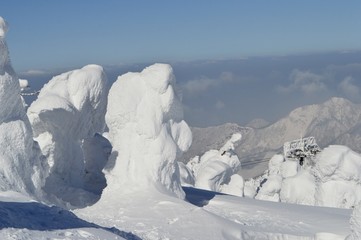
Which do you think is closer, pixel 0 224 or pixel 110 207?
pixel 0 224

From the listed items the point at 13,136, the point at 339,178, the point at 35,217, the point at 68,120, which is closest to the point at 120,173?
the point at 68,120

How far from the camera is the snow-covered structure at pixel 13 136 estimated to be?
2256 centimetres

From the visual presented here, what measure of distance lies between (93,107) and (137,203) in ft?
22.6

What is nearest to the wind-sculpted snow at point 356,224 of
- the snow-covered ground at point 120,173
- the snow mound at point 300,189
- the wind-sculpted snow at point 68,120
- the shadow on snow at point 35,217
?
the snow-covered ground at point 120,173

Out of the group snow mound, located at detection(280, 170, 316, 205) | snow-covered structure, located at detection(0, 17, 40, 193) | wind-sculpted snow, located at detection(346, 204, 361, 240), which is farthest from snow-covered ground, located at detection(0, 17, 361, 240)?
wind-sculpted snow, located at detection(346, 204, 361, 240)

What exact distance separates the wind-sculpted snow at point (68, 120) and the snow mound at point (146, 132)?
1.97m

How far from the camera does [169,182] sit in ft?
86.6

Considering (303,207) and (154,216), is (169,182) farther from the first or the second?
(303,207)

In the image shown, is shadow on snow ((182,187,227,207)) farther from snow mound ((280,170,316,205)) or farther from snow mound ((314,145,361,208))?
snow mound ((280,170,316,205))

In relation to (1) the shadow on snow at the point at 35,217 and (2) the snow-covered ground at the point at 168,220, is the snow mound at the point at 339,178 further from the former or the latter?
(1) the shadow on snow at the point at 35,217

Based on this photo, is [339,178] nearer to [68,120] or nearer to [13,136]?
[68,120]

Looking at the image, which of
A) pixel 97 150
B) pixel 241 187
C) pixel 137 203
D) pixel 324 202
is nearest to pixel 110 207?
pixel 137 203

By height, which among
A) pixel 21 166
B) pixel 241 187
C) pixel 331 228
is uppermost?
pixel 21 166

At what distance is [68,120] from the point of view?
92.4 ft
